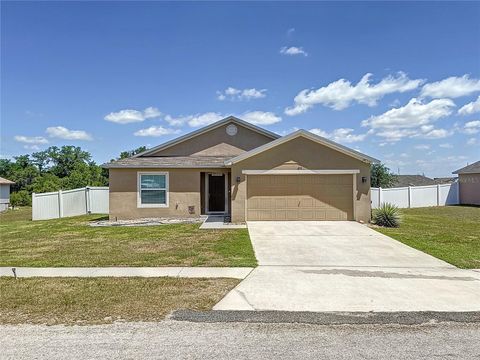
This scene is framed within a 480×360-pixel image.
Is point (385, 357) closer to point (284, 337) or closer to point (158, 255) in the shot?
point (284, 337)

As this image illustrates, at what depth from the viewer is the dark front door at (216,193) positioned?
63.1 ft

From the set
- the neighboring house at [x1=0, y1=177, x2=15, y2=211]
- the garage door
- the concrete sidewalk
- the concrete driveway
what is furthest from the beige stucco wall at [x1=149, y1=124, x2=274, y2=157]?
the neighboring house at [x1=0, y1=177, x2=15, y2=211]

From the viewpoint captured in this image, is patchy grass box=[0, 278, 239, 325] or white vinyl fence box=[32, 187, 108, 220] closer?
patchy grass box=[0, 278, 239, 325]

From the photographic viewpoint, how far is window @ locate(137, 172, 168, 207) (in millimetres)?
17984

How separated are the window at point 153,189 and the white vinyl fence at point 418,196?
46.2 ft

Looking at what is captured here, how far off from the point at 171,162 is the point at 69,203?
8006mm

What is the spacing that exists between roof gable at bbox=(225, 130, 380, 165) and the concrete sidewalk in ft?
29.0

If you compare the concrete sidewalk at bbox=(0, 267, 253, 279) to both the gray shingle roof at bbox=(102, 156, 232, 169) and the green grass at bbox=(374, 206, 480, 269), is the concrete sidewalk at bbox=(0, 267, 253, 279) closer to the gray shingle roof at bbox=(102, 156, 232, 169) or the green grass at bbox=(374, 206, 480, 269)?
the green grass at bbox=(374, 206, 480, 269)

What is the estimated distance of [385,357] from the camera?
155 inches

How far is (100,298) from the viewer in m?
5.90

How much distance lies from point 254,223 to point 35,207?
12808mm

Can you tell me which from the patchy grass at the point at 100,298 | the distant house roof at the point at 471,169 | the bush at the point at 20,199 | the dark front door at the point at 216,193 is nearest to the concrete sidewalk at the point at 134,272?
the patchy grass at the point at 100,298

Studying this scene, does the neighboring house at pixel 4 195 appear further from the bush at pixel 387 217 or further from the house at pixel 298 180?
the bush at pixel 387 217

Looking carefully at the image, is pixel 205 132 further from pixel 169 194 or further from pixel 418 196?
pixel 418 196
